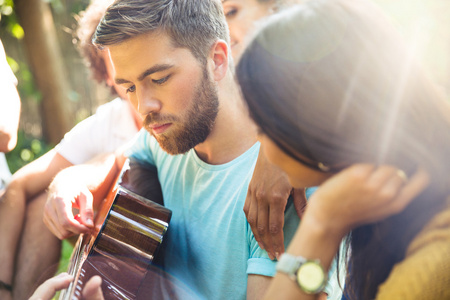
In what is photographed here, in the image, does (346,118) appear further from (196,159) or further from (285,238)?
(196,159)

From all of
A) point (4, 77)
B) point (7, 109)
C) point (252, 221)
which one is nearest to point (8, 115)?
point (7, 109)

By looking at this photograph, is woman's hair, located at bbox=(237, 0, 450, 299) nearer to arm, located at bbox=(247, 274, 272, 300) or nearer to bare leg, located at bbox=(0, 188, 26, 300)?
arm, located at bbox=(247, 274, 272, 300)

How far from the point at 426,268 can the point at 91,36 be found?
2.24m

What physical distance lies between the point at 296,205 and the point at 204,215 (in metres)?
0.46

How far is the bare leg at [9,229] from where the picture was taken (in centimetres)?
204

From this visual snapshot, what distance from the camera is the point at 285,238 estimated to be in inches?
53.9

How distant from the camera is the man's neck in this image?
1.70m

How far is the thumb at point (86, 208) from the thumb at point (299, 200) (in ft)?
2.81

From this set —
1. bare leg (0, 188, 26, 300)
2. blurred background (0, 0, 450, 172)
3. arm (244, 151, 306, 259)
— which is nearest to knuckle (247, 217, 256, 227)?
arm (244, 151, 306, 259)

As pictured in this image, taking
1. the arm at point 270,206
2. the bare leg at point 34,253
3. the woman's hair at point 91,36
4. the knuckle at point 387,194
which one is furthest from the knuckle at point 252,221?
the woman's hair at point 91,36

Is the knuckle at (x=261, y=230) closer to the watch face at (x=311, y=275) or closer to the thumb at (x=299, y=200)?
the thumb at (x=299, y=200)

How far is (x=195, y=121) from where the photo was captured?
67.2 inches

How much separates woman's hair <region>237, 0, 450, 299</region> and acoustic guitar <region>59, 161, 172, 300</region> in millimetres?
782

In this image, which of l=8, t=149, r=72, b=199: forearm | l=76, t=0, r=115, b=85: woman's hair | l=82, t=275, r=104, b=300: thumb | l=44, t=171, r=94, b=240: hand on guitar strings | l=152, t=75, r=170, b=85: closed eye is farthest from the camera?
l=76, t=0, r=115, b=85: woman's hair
